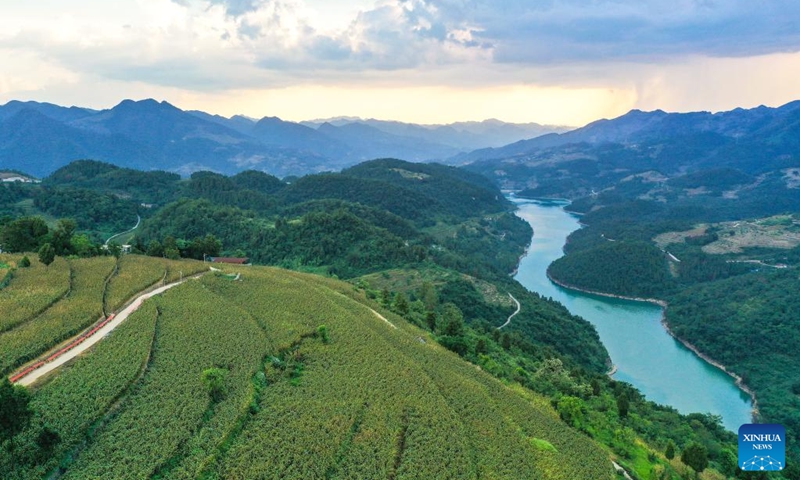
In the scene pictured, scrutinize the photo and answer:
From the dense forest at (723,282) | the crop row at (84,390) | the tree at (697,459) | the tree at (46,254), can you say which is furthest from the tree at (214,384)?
the dense forest at (723,282)

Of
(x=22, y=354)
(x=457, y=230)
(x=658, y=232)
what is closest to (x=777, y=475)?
(x=22, y=354)

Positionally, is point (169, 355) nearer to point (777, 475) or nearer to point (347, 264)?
point (777, 475)

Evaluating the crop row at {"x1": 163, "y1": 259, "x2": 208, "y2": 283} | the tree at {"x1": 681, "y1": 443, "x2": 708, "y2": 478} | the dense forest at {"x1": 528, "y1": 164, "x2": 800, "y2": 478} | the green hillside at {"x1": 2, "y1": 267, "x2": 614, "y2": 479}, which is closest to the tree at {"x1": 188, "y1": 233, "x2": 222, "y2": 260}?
the crop row at {"x1": 163, "y1": 259, "x2": 208, "y2": 283}

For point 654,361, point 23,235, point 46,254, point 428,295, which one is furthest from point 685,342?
point 23,235

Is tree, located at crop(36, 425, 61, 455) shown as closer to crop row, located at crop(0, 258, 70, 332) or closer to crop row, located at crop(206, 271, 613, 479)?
crop row, located at crop(206, 271, 613, 479)

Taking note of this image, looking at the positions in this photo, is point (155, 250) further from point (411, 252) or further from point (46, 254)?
point (411, 252)
